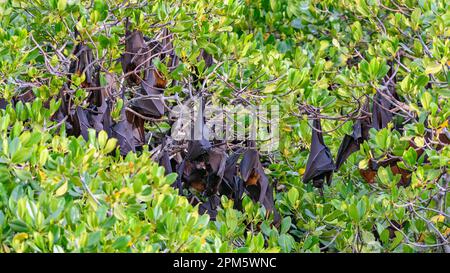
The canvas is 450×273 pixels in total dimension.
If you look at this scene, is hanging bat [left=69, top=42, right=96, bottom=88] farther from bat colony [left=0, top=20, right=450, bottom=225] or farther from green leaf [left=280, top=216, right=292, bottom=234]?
green leaf [left=280, top=216, right=292, bottom=234]

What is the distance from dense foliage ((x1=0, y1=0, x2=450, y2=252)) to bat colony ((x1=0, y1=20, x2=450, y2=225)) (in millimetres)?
51

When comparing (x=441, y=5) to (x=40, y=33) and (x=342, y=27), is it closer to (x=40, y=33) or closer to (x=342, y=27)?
(x=342, y=27)

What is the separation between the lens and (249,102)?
4.37 m

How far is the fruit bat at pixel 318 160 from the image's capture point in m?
4.29

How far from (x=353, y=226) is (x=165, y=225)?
4.71 feet

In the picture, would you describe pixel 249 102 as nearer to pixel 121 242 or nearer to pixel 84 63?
pixel 84 63

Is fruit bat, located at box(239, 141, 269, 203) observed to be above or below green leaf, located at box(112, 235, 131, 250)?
below

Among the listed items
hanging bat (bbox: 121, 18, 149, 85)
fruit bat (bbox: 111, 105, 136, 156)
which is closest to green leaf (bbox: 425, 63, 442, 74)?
hanging bat (bbox: 121, 18, 149, 85)

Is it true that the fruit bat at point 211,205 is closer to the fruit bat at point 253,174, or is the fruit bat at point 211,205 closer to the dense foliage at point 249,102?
the dense foliage at point 249,102

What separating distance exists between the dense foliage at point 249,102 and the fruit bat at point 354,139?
0.05m

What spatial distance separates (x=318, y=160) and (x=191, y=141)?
67 centimetres

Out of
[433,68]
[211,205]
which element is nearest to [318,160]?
[211,205]

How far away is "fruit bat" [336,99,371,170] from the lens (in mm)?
4336
